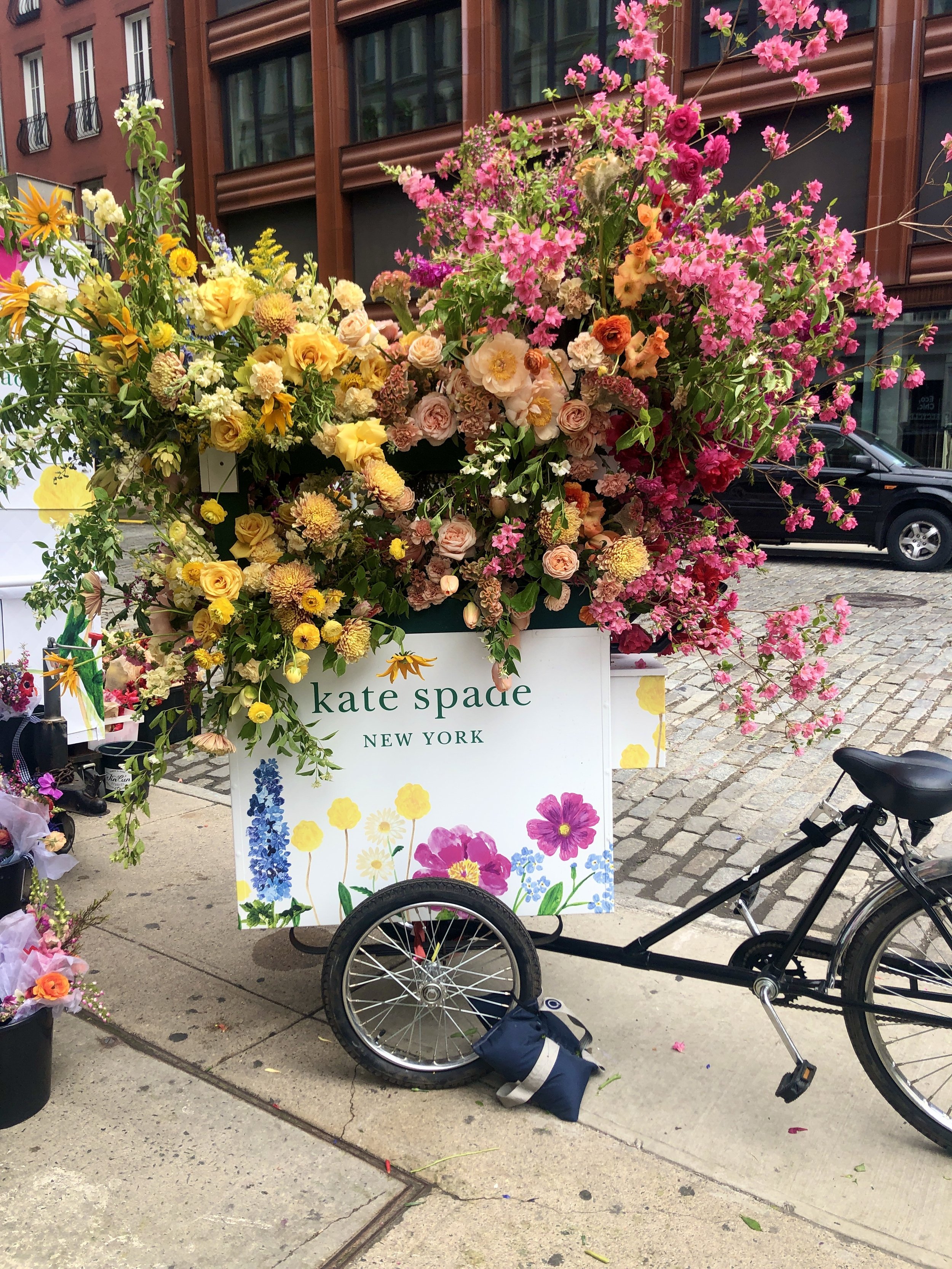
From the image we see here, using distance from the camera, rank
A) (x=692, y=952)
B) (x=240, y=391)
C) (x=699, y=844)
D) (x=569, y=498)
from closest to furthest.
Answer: (x=240, y=391), (x=569, y=498), (x=692, y=952), (x=699, y=844)

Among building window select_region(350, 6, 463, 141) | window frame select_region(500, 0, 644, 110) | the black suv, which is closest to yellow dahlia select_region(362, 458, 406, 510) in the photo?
the black suv

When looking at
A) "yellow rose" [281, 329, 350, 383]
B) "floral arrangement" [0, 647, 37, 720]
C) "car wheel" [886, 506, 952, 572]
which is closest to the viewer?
"yellow rose" [281, 329, 350, 383]

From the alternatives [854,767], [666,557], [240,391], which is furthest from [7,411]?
[854,767]

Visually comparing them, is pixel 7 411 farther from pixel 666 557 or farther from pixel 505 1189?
pixel 505 1189

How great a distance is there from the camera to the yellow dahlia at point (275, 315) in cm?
246

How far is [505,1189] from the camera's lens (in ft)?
8.10

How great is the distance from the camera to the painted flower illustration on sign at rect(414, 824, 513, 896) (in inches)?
115

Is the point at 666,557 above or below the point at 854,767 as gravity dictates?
above

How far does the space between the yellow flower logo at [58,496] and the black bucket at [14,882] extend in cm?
223

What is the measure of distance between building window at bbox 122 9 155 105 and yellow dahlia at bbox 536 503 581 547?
29514 millimetres

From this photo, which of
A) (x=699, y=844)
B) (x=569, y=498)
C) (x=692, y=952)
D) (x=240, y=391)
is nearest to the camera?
(x=240, y=391)

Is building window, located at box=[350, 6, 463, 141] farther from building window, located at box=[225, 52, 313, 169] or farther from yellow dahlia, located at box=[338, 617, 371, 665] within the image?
yellow dahlia, located at box=[338, 617, 371, 665]

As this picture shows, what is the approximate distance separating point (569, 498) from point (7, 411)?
56.9 inches

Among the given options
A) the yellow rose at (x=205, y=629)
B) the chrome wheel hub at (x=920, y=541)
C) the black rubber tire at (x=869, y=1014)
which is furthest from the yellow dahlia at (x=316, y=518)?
the chrome wheel hub at (x=920, y=541)
